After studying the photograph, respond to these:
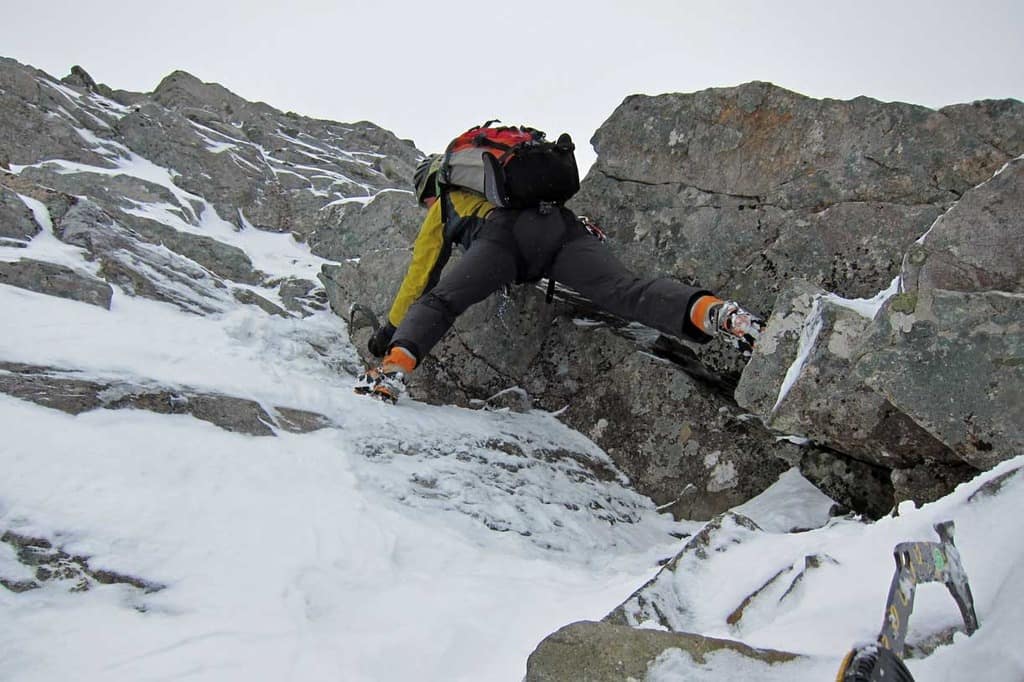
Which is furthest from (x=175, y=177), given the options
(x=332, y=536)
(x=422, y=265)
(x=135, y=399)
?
(x=332, y=536)

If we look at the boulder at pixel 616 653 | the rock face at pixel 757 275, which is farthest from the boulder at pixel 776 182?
the boulder at pixel 616 653

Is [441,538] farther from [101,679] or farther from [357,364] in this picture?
[357,364]

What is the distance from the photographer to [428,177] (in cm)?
699

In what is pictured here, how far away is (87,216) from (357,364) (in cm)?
419

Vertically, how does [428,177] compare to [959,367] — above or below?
above

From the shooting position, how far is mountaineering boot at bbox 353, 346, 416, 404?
18.9ft

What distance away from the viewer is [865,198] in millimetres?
5652

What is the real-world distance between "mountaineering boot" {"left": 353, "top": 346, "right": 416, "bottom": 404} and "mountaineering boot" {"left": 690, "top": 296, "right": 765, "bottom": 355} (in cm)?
250

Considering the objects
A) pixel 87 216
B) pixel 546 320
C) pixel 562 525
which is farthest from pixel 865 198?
pixel 87 216

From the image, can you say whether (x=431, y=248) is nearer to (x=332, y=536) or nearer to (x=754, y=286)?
(x=754, y=286)

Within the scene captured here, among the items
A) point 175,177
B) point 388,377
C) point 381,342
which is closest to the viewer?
point 381,342

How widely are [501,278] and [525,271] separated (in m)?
0.31

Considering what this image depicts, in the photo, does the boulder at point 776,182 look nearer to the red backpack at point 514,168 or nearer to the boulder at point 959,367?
the red backpack at point 514,168

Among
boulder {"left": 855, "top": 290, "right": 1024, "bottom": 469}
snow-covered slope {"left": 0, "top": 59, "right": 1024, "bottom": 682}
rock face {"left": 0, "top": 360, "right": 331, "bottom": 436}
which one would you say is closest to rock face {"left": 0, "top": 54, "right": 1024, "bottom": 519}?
boulder {"left": 855, "top": 290, "right": 1024, "bottom": 469}
